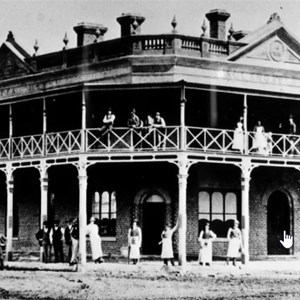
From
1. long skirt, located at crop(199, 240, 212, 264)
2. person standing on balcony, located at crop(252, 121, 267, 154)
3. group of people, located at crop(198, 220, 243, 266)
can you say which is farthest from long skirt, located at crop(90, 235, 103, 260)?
person standing on balcony, located at crop(252, 121, 267, 154)

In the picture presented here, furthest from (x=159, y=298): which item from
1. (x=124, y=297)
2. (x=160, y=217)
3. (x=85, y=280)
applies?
(x=160, y=217)

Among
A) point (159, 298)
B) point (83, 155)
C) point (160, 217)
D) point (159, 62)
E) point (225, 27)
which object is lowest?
point (159, 298)

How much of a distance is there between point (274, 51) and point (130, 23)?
20.3ft

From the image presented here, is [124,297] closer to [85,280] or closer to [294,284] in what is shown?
[85,280]

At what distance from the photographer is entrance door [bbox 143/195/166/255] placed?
3003cm

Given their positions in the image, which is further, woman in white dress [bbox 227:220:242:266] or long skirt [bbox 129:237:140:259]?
woman in white dress [bbox 227:220:242:266]

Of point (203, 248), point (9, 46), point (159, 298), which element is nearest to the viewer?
point (159, 298)

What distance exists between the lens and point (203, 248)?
26.5 m

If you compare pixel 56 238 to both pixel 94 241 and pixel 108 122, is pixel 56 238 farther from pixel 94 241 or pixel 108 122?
pixel 108 122

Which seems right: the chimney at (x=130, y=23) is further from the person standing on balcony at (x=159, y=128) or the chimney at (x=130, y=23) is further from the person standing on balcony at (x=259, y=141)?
the person standing on balcony at (x=259, y=141)

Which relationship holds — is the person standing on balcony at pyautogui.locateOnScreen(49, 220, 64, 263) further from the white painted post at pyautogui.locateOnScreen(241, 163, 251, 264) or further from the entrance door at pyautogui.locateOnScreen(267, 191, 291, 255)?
the entrance door at pyautogui.locateOnScreen(267, 191, 291, 255)

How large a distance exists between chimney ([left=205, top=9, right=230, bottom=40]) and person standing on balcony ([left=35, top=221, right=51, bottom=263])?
1145 cm

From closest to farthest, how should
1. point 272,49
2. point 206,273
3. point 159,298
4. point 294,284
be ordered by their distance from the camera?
1. point 159,298
2. point 294,284
3. point 206,273
4. point 272,49

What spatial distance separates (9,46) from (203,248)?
15.1 m
